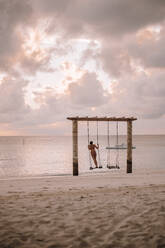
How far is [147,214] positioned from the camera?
5312mm

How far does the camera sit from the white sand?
3982mm

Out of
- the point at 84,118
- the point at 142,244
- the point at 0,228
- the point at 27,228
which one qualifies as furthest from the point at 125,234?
the point at 84,118

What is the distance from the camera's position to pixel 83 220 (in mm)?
4980

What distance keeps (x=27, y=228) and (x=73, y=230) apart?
3.50 feet

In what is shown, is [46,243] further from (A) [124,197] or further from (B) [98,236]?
(A) [124,197]

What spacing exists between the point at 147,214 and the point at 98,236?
71.2 inches

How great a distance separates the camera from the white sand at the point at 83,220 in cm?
398

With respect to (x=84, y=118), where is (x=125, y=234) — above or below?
below

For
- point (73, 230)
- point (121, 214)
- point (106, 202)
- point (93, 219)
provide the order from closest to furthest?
point (73, 230)
point (93, 219)
point (121, 214)
point (106, 202)

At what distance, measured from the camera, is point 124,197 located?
711 cm

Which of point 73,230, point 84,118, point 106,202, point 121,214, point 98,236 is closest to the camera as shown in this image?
point 98,236

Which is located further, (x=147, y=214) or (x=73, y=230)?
(x=147, y=214)

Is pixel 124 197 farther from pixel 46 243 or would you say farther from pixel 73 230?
pixel 46 243

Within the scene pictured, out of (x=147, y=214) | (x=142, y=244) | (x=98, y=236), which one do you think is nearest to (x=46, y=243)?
(x=98, y=236)
